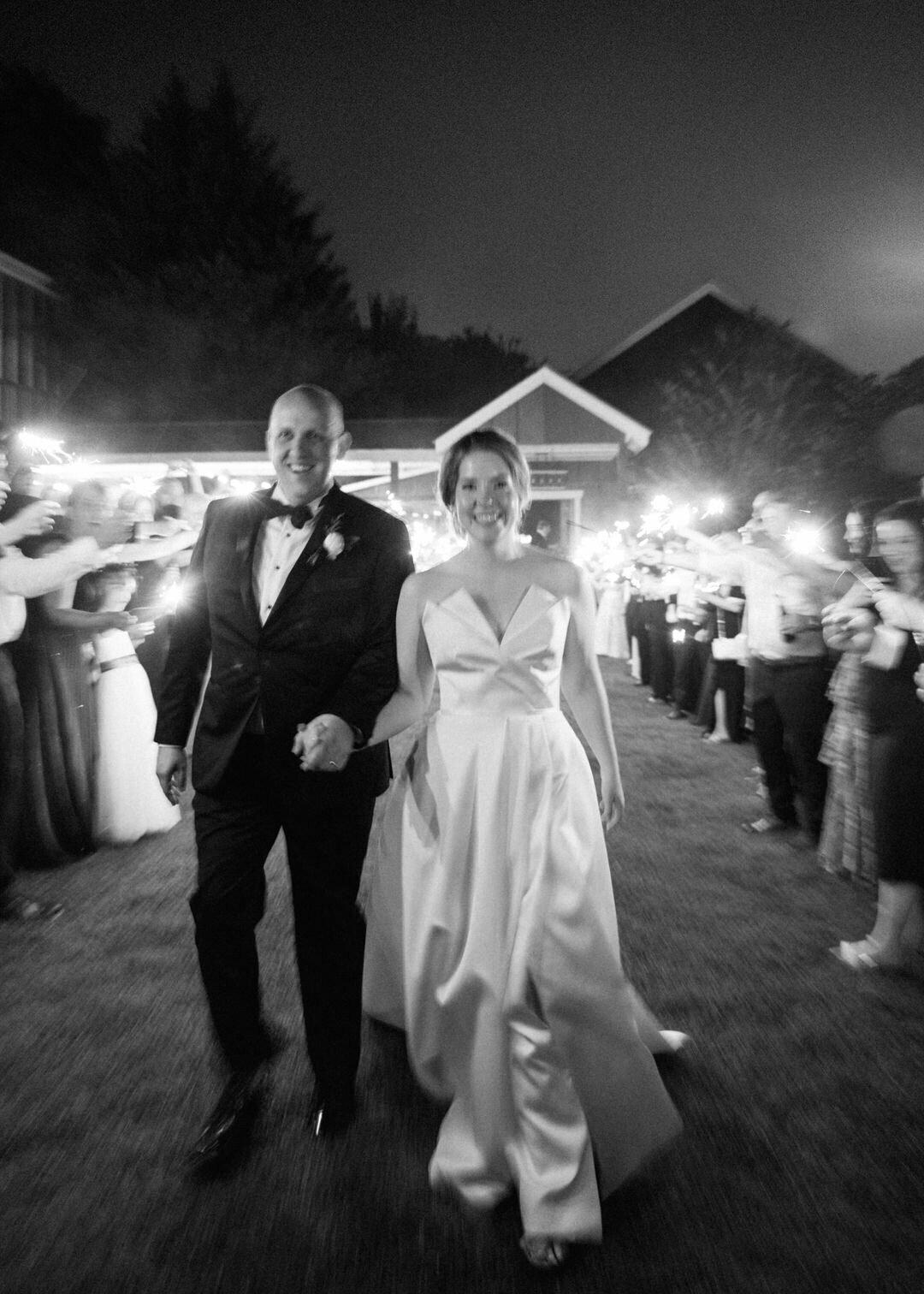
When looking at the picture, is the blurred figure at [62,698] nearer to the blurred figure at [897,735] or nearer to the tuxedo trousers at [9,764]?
the tuxedo trousers at [9,764]

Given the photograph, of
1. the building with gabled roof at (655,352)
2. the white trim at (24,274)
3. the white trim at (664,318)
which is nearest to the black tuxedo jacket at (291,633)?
the building with gabled roof at (655,352)

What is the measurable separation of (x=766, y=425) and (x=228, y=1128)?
64.2 feet

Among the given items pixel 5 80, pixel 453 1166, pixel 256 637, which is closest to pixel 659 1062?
pixel 453 1166

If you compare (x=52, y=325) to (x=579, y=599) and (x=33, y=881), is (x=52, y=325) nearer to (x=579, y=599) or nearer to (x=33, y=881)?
(x=33, y=881)

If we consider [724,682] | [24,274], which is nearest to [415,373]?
[24,274]

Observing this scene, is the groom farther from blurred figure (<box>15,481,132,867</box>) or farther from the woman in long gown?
blurred figure (<box>15,481,132,867</box>)

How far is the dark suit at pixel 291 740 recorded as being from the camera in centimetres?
247

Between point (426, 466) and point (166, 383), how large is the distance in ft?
57.4

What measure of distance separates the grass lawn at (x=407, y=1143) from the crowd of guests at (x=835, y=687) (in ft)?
1.63

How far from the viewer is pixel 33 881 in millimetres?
4738

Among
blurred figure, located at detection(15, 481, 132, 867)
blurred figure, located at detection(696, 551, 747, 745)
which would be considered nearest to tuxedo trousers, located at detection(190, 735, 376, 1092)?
blurred figure, located at detection(15, 481, 132, 867)

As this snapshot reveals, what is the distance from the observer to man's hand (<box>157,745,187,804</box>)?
8.80ft

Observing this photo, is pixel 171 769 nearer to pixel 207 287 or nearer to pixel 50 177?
pixel 207 287

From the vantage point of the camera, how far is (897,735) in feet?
11.8
